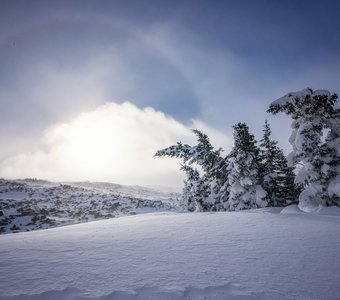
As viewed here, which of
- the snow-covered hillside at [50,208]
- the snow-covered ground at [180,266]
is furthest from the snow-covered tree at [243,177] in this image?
the snow-covered hillside at [50,208]

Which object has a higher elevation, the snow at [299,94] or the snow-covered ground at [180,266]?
the snow at [299,94]

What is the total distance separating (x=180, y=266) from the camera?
13.2 ft

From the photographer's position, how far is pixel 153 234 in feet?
20.7

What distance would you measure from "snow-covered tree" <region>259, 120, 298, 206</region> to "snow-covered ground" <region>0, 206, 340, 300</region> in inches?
547

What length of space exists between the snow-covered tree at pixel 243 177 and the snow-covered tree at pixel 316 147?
14.1ft

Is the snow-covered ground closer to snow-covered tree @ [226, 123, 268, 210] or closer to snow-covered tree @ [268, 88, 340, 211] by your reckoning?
snow-covered tree @ [268, 88, 340, 211]

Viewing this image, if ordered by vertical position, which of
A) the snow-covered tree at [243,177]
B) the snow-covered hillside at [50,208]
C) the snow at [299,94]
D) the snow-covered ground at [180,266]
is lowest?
the snow-covered hillside at [50,208]

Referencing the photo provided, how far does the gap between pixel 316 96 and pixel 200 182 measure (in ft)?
36.2

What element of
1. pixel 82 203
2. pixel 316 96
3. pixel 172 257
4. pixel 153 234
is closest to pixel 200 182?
pixel 316 96

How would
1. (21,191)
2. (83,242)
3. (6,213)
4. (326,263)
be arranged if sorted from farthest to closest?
(21,191) < (6,213) < (83,242) < (326,263)

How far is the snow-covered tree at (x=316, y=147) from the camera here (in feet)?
37.4

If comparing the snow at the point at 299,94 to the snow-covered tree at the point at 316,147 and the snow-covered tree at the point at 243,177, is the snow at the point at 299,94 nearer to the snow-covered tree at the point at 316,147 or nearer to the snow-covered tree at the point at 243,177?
the snow-covered tree at the point at 316,147

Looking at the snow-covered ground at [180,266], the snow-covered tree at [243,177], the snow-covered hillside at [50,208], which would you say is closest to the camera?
the snow-covered ground at [180,266]

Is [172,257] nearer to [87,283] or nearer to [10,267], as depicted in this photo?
[87,283]
